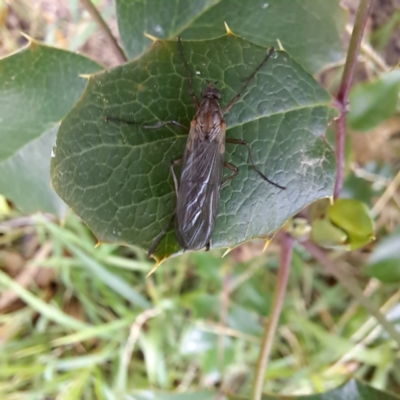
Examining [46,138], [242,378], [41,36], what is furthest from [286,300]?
[41,36]

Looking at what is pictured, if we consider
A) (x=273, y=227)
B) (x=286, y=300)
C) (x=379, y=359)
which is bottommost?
(x=379, y=359)

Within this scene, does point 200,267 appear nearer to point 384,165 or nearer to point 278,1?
point 384,165

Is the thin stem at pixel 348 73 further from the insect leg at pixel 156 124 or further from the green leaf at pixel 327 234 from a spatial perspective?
the insect leg at pixel 156 124

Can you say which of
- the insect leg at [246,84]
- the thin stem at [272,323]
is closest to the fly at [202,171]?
the insect leg at [246,84]

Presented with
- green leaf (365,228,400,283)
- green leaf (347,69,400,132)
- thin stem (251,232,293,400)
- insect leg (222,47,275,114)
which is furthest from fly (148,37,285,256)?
green leaf (365,228,400,283)

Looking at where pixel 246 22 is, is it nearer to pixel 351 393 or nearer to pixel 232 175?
pixel 232 175

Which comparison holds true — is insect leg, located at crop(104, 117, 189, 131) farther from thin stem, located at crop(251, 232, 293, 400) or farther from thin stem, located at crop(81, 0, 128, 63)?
thin stem, located at crop(251, 232, 293, 400)
